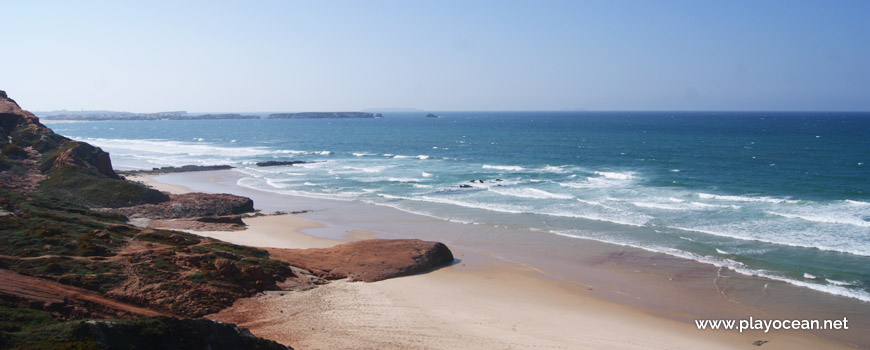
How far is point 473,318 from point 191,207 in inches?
840

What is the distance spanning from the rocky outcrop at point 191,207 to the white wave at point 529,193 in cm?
1717

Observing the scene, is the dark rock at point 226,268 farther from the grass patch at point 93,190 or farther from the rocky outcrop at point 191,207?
the grass patch at point 93,190

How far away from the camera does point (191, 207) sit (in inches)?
1224

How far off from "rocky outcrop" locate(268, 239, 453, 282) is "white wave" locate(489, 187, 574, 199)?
55.6 ft

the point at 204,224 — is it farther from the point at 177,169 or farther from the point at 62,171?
the point at 177,169

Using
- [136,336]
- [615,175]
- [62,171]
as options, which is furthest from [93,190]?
[615,175]

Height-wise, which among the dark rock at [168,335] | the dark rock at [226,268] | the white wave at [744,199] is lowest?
the white wave at [744,199]

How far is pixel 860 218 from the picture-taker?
28.1 meters

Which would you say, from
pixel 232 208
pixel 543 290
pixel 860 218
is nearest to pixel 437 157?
pixel 232 208

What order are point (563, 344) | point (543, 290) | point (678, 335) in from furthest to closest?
point (543, 290)
point (678, 335)
point (563, 344)

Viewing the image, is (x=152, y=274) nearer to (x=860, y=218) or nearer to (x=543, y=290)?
(x=543, y=290)

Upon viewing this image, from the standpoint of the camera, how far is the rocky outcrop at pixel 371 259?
19188mm

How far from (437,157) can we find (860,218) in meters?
43.7

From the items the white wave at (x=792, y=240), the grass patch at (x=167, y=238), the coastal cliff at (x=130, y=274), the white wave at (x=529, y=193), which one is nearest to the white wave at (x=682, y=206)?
the white wave at (x=529, y=193)
